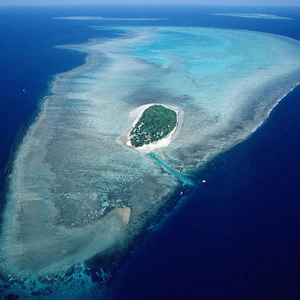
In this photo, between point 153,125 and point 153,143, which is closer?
point 153,143

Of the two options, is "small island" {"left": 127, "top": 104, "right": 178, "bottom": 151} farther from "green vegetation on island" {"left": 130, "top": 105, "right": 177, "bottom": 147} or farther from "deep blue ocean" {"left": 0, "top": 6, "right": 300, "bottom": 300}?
"deep blue ocean" {"left": 0, "top": 6, "right": 300, "bottom": 300}

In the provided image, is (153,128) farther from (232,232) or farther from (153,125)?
(232,232)

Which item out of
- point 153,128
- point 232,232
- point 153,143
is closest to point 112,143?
point 153,143

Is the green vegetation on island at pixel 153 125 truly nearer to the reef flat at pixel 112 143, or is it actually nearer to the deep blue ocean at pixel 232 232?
the reef flat at pixel 112 143

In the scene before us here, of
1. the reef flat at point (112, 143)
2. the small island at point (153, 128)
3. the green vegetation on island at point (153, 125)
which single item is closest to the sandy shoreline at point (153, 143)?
the small island at point (153, 128)

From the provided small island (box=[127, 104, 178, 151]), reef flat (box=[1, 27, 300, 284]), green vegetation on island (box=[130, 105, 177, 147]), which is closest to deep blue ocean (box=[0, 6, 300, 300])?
reef flat (box=[1, 27, 300, 284])

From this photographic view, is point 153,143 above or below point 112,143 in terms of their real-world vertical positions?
above
